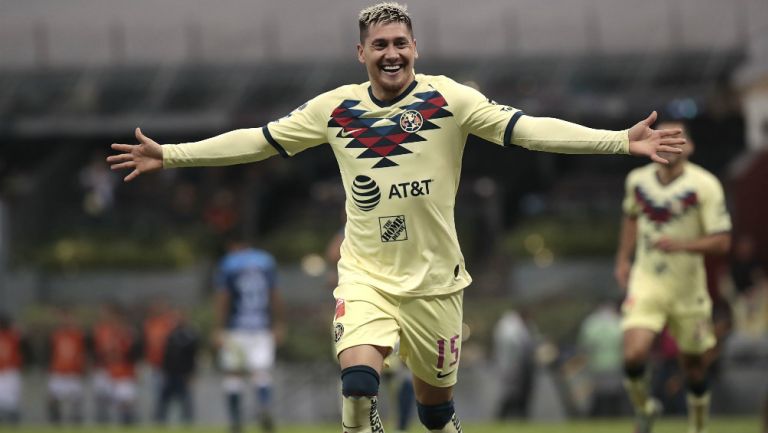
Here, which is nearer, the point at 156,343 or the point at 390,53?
the point at 390,53

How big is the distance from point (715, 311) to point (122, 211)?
19672mm

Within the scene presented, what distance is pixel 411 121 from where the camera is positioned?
783 cm

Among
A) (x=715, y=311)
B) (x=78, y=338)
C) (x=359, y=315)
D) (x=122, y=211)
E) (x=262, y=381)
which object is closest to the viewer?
(x=359, y=315)

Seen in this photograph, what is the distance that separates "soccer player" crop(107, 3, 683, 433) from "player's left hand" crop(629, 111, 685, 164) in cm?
51

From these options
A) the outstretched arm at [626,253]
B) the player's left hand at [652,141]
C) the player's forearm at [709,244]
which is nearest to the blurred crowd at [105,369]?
the outstretched arm at [626,253]

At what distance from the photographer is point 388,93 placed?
7879 mm

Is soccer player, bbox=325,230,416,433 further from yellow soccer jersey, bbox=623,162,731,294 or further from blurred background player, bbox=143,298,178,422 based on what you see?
blurred background player, bbox=143,298,178,422

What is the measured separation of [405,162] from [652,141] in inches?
55.6

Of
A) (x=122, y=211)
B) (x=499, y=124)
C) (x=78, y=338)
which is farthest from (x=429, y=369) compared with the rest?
(x=122, y=211)

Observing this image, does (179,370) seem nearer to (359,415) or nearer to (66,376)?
(66,376)

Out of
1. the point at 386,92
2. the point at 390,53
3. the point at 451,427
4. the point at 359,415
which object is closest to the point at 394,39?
the point at 390,53

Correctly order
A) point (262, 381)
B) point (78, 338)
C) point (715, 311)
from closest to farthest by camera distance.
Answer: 1. point (262, 381)
2. point (715, 311)
3. point (78, 338)

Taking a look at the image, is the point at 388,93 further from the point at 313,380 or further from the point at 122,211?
the point at 122,211

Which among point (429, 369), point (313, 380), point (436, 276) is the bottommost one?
point (313, 380)
